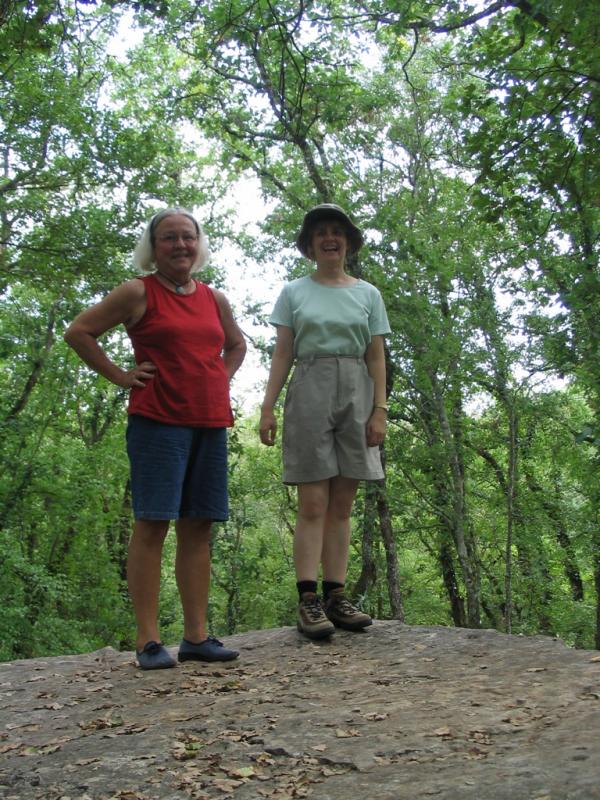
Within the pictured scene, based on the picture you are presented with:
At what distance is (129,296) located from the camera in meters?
3.56

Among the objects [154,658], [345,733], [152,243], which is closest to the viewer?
[345,733]

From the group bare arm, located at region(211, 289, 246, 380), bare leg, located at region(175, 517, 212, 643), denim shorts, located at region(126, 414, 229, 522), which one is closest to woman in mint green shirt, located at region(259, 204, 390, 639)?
bare arm, located at region(211, 289, 246, 380)

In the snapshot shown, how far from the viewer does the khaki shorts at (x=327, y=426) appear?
4.04 meters

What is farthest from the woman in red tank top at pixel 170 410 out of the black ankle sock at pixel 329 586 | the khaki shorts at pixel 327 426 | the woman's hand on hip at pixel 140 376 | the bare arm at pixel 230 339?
the black ankle sock at pixel 329 586

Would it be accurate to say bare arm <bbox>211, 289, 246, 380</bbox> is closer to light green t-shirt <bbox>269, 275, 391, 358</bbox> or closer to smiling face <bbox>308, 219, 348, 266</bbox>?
light green t-shirt <bbox>269, 275, 391, 358</bbox>

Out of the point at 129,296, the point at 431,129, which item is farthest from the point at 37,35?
the point at 431,129

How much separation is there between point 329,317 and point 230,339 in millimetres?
525

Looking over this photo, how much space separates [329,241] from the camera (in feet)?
13.8

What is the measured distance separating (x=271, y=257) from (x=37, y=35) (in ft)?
35.2

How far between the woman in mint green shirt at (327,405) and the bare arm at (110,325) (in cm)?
79

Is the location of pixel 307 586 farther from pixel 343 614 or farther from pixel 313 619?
pixel 343 614

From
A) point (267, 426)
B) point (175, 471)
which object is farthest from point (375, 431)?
Answer: point (175, 471)

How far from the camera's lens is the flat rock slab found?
2.17 meters

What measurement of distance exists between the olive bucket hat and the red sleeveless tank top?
916 mm
